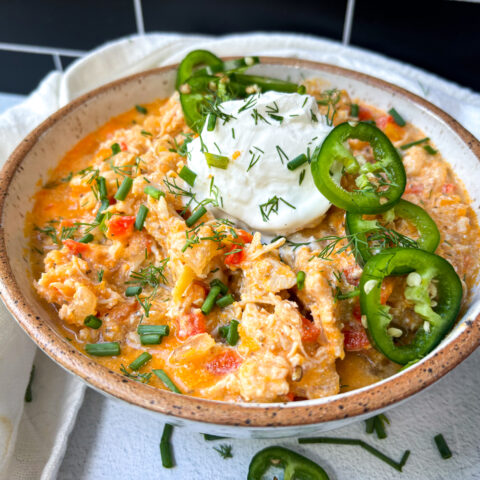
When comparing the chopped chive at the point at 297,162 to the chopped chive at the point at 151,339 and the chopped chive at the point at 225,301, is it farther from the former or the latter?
the chopped chive at the point at 151,339

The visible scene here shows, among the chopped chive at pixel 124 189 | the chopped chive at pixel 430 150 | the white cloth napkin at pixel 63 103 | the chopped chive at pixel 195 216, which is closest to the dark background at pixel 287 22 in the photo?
the white cloth napkin at pixel 63 103

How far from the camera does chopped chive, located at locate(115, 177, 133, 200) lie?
251cm

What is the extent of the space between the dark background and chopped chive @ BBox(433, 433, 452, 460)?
2.82 m

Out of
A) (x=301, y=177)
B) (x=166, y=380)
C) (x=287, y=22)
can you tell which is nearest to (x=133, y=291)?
(x=166, y=380)

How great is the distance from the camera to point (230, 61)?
3305mm

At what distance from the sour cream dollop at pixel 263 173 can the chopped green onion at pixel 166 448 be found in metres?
0.97

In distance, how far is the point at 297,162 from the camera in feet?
7.95

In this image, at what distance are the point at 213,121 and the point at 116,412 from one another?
1.39m

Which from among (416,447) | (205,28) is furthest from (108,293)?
(205,28)

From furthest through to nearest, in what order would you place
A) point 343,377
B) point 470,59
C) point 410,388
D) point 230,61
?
point 470,59, point 230,61, point 343,377, point 410,388

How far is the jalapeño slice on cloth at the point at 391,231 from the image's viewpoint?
223 centimetres

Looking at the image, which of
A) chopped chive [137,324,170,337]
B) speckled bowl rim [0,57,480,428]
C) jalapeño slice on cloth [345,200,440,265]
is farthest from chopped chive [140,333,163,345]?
jalapeño slice on cloth [345,200,440,265]

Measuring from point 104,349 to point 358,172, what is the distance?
4.33ft

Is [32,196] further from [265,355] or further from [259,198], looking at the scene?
[265,355]
